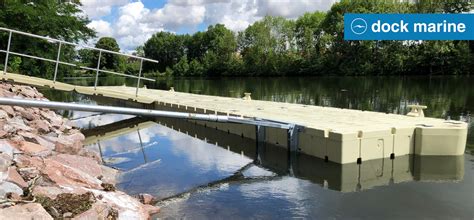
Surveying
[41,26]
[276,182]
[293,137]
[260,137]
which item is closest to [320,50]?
[41,26]

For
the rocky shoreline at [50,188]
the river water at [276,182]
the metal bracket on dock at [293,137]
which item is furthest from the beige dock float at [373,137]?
the rocky shoreline at [50,188]

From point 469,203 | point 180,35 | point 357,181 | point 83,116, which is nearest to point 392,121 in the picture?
point 357,181

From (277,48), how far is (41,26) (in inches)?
2588

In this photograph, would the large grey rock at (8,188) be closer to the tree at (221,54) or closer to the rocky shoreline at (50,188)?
the rocky shoreline at (50,188)

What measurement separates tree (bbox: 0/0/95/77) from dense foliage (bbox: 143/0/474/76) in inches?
1930

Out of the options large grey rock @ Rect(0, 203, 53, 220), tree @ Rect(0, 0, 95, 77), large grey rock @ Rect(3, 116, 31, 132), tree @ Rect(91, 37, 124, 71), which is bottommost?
large grey rock @ Rect(0, 203, 53, 220)

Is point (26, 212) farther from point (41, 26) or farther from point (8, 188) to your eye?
point (41, 26)

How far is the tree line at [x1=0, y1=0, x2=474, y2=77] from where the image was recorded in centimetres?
3022

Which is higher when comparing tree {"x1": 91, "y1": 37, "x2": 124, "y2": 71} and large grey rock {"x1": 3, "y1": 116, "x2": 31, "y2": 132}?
tree {"x1": 91, "y1": 37, "x2": 124, "y2": 71}

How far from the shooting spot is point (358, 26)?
74062 mm

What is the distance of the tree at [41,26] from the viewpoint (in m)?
28.2

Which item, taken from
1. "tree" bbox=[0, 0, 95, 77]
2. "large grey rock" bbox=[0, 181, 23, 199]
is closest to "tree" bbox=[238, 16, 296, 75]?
"tree" bbox=[0, 0, 95, 77]

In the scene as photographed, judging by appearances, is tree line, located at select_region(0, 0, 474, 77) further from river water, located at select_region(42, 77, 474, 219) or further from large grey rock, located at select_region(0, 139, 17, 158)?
large grey rock, located at select_region(0, 139, 17, 158)

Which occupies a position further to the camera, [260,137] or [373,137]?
[260,137]
